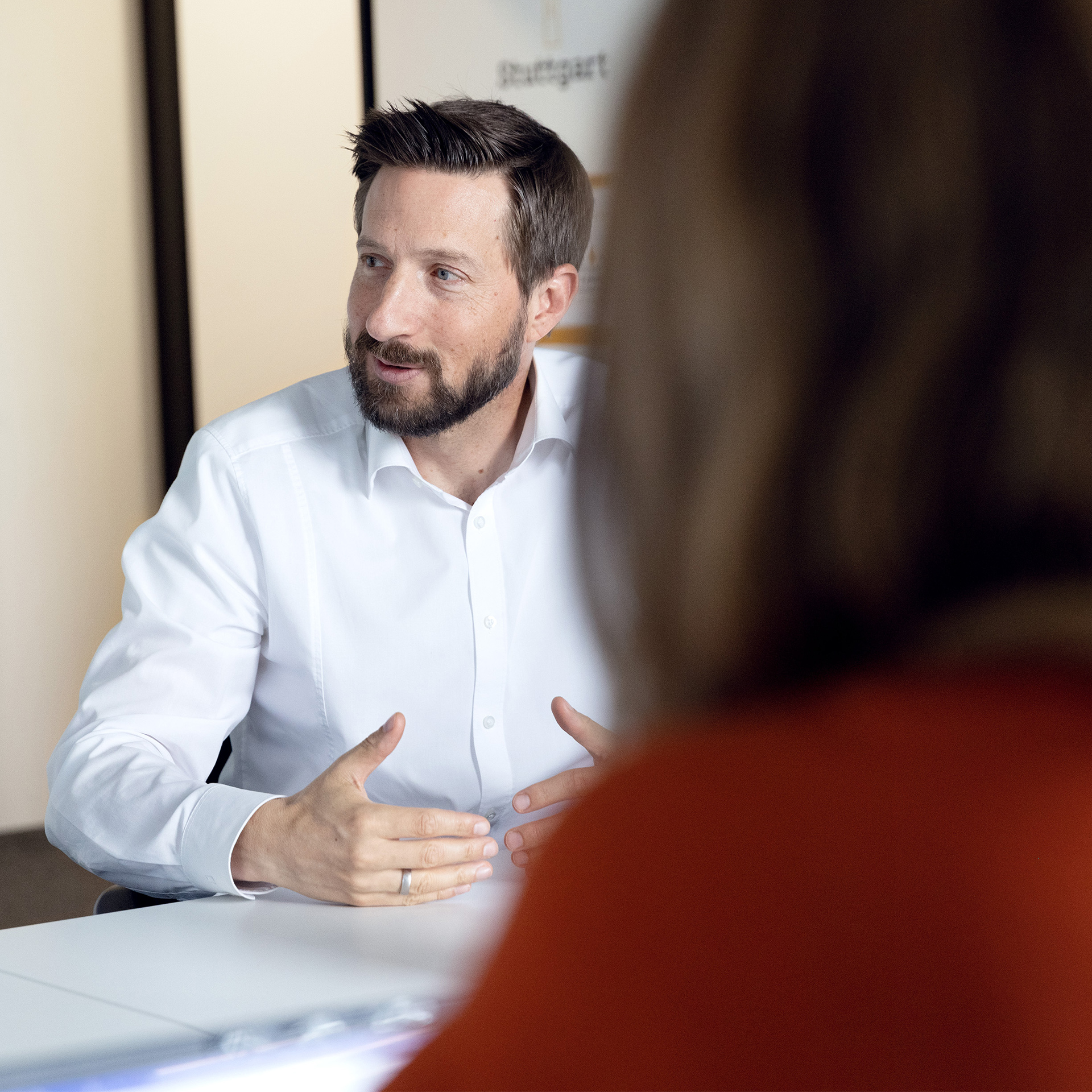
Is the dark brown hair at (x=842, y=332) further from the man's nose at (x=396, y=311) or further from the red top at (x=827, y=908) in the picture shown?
A: the man's nose at (x=396, y=311)

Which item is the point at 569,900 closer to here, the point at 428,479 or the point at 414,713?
the point at 414,713

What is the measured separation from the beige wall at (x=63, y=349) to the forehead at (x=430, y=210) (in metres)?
1.88

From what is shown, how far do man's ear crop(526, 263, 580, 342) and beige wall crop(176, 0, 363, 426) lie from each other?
1.68 meters

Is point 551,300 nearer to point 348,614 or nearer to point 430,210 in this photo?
point 430,210

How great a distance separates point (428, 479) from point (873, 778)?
4.75 ft

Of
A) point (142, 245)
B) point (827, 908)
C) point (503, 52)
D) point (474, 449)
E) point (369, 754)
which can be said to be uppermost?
point (503, 52)

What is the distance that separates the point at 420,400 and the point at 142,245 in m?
2.13

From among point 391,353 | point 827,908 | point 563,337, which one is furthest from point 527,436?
point 827,908

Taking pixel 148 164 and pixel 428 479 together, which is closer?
pixel 428 479

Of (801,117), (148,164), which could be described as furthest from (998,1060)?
(148,164)

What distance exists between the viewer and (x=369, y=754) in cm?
122

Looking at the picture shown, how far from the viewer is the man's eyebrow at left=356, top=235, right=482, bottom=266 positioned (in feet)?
5.81

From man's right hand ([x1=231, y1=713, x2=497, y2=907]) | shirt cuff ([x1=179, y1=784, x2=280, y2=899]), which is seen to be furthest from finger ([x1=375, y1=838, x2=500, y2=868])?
shirt cuff ([x1=179, y1=784, x2=280, y2=899])

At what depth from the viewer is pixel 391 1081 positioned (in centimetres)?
42
